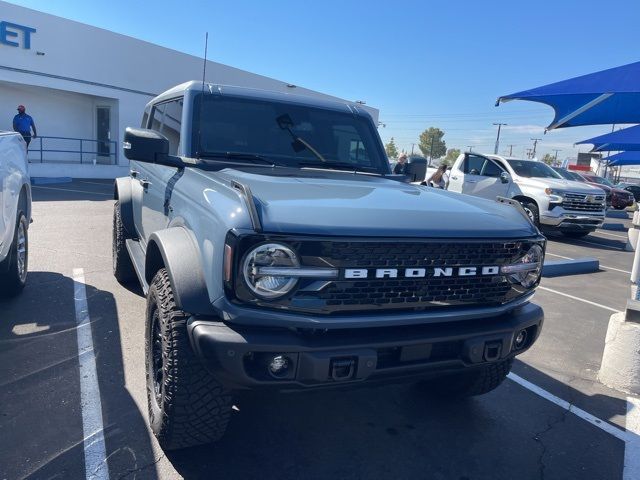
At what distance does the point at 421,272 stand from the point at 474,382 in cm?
131

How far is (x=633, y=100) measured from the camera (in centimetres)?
752

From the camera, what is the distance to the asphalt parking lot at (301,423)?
257 centimetres

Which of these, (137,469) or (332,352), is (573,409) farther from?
(137,469)

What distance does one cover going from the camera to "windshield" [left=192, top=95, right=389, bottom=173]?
3.47m

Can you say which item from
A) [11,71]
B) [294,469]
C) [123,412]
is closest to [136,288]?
[123,412]

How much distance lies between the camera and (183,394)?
2.31 metres

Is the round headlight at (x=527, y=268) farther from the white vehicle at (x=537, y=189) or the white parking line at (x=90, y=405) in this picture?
the white vehicle at (x=537, y=189)

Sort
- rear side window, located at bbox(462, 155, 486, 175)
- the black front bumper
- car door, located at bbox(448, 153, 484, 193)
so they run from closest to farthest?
the black front bumper
car door, located at bbox(448, 153, 484, 193)
rear side window, located at bbox(462, 155, 486, 175)

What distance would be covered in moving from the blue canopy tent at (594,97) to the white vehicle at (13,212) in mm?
Answer: 5804

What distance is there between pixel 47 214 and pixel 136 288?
5.53 meters

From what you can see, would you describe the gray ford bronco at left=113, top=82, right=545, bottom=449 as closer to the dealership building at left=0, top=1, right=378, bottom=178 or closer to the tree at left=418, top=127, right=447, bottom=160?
the dealership building at left=0, top=1, right=378, bottom=178

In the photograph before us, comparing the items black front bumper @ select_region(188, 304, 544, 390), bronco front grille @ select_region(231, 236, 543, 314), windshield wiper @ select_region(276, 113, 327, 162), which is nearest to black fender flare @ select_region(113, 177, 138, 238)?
windshield wiper @ select_region(276, 113, 327, 162)

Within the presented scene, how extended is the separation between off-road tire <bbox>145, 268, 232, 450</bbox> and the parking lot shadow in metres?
0.27

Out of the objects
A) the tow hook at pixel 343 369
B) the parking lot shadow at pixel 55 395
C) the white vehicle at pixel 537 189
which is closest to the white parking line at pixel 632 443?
the tow hook at pixel 343 369
